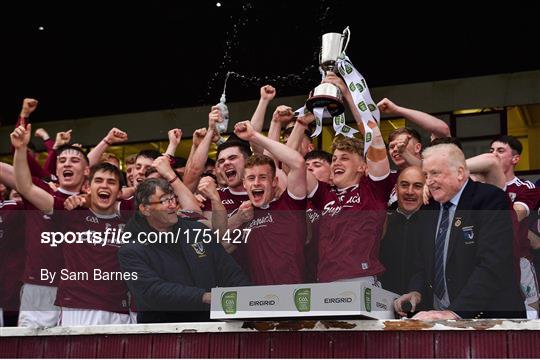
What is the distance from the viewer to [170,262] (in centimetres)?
648

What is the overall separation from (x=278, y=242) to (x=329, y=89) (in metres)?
1.11

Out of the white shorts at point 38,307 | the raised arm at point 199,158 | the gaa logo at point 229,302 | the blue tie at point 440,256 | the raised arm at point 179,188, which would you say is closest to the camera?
the gaa logo at point 229,302

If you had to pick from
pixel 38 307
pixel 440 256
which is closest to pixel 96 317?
pixel 38 307

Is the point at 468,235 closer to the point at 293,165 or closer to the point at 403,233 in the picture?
the point at 403,233

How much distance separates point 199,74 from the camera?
15523 mm

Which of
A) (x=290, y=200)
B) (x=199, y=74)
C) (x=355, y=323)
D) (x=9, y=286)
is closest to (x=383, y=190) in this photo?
(x=290, y=200)

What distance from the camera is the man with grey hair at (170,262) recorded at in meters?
6.23

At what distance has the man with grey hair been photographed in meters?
6.23

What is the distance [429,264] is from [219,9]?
29.1 ft

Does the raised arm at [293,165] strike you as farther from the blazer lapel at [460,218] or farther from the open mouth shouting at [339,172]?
the blazer lapel at [460,218]

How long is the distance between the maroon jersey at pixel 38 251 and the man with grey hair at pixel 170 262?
742 millimetres

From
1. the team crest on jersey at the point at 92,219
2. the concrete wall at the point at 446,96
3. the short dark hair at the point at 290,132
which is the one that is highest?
the concrete wall at the point at 446,96

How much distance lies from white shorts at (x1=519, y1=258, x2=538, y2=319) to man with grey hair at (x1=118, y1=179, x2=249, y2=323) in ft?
5.91

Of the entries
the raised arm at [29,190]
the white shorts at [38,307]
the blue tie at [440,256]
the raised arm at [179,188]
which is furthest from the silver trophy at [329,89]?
the white shorts at [38,307]
